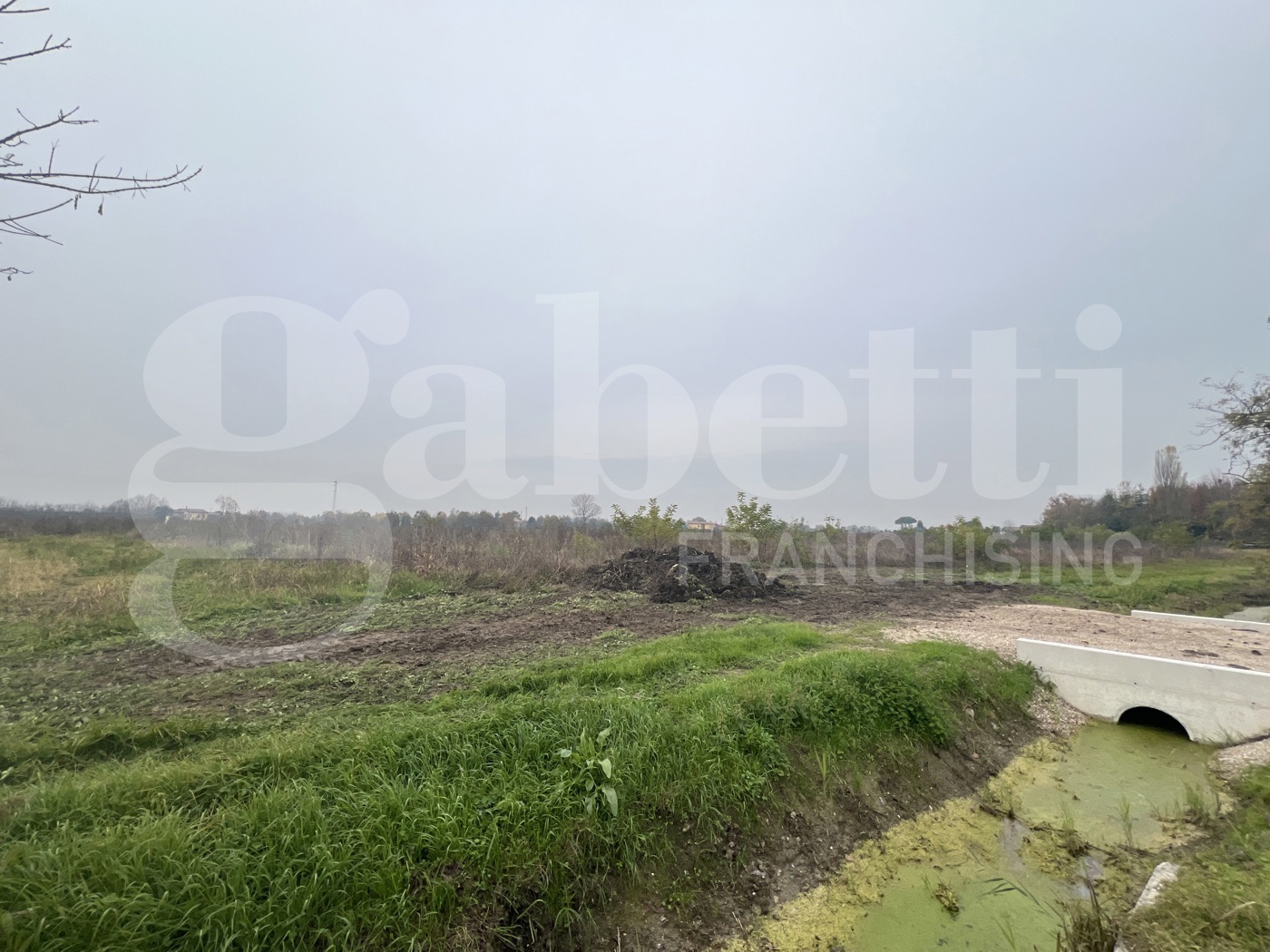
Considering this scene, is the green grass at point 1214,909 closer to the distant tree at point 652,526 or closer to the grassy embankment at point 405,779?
the grassy embankment at point 405,779

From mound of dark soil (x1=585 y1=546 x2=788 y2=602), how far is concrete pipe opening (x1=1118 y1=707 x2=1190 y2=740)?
7507mm

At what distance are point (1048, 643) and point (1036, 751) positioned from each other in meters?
2.07

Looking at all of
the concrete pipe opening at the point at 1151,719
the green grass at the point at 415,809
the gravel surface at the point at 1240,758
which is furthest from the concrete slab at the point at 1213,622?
the green grass at the point at 415,809

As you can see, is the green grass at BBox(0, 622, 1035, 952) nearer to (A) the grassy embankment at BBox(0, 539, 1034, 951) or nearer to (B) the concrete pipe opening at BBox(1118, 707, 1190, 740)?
(A) the grassy embankment at BBox(0, 539, 1034, 951)

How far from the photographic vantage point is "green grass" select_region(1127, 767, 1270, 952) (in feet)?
8.26

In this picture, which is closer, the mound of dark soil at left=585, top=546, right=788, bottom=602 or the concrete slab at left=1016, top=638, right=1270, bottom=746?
the concrete slab at left=1016, top=638, right=1270, bottom=746

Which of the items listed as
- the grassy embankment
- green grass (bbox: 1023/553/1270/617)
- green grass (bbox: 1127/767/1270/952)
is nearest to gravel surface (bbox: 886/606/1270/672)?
the grassy embankment

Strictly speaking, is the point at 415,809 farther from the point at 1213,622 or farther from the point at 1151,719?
the point at 1213,622


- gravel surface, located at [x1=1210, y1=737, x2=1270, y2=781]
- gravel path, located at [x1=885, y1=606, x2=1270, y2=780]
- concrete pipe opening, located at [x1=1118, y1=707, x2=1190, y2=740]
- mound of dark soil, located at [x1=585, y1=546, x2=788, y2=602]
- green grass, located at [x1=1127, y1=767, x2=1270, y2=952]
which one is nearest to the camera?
green grass, located at [x1=1127, y1=767, x2=1270, y2=952]

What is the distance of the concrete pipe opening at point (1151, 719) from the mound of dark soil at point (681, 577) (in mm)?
7507

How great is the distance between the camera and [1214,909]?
8.89 feet

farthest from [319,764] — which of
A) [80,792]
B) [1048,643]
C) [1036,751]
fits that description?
[1048,643]

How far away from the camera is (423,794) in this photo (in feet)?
10.4

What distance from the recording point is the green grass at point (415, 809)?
229 centimetres
